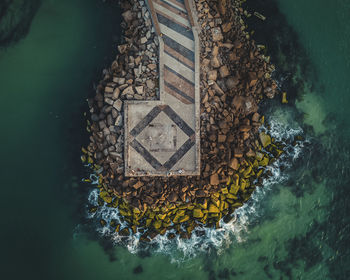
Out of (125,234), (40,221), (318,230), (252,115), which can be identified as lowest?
(40,221)

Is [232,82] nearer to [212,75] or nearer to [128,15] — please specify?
[212,75]

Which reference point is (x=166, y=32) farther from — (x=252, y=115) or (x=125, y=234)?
(x=125, y=234)

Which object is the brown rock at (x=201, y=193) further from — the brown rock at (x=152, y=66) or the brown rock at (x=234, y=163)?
the brown rock at (x=152, y=66)

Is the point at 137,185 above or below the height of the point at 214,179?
below

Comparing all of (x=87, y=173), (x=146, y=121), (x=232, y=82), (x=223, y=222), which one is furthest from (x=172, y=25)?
(x=223, y=222)

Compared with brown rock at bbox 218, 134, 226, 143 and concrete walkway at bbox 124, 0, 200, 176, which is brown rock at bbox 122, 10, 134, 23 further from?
brown rock at bbox 218, 134, 226, 143

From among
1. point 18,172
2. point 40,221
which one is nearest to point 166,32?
point 18,172
